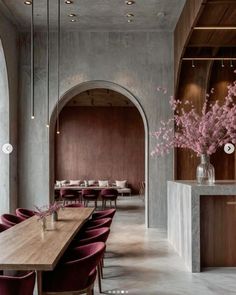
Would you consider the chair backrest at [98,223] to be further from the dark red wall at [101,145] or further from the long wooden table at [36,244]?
the dark red wall at [101,145]

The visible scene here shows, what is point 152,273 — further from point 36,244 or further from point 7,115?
point 7,115

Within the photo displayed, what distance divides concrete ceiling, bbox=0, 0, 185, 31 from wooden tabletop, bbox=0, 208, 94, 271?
4.92 meters

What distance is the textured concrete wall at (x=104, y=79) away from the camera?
10.9 metres

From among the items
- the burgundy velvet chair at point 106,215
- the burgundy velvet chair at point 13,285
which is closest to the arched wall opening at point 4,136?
the burgundy velvet chair at point 106,215

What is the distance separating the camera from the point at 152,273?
6316mm

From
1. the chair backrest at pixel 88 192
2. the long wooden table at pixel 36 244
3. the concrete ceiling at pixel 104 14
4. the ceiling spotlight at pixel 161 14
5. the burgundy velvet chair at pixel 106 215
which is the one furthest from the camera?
the chair backrest at pixel 88 192

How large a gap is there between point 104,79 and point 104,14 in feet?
5.65

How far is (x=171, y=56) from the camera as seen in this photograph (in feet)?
35.9

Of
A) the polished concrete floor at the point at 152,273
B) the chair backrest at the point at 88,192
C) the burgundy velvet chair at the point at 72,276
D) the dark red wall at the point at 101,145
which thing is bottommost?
the polished concrete floor at the point at 152,273

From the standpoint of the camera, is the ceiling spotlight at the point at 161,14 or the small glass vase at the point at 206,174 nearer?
the small glass vase at the point at 206,174

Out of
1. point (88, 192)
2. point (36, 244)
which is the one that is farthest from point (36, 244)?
point (88, 192)

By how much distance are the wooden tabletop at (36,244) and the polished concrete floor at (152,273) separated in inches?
37.1

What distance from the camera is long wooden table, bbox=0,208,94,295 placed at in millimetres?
3674

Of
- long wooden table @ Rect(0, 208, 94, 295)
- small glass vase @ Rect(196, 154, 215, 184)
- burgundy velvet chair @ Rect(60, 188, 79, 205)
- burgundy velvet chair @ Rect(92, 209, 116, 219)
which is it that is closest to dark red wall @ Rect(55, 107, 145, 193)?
burgundy velvet chair @ Rect(60, 188, 79, 205)
